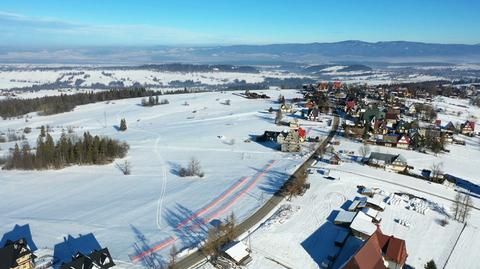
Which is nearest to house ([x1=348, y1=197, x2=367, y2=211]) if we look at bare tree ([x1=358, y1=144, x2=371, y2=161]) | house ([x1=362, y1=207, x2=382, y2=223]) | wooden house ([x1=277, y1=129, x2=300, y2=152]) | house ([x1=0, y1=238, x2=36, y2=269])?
house ([x1=362, y1=207, x2=382, y2=223])

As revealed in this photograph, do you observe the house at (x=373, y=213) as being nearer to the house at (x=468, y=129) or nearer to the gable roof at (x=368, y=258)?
the gable roof at (x=368, y=258)

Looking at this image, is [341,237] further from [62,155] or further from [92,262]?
[62,155]

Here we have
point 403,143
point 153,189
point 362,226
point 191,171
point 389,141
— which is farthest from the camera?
point 389,141

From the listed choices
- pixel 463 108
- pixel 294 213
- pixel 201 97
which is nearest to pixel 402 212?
pixel 294 213

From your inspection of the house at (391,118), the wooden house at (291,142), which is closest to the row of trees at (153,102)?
the wooden house at (291,142)

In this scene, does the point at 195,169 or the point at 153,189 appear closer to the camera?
the point at 153,189

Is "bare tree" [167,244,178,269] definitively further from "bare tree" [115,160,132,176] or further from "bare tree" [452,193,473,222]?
"bare tree" [452,193,473,222]

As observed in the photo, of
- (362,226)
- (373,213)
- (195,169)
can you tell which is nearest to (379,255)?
(362,226)
